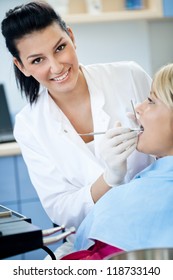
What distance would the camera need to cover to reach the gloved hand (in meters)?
1.47

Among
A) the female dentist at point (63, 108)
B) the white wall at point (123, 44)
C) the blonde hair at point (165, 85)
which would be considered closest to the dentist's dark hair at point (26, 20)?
the female dentist at point (63, 108)

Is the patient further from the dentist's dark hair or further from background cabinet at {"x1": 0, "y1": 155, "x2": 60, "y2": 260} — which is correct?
background cabinet at {"x1": 0, "y1": 155, "x2": 60, "y2": 260}

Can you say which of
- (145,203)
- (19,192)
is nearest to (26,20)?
(145,203)

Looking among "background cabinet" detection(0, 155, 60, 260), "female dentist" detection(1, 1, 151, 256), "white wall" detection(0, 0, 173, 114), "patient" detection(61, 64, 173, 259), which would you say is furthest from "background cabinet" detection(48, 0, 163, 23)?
"patient" detection(61, 64, 173, 259)

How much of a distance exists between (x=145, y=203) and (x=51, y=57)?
1.67ft

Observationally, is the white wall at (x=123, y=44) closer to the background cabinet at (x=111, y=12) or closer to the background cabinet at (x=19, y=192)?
the background cabinet at (x=111, y=12)

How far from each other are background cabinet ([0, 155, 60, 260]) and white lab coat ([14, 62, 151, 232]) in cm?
102

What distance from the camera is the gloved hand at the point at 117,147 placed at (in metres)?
1.47

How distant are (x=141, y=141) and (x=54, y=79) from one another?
34 centimetres

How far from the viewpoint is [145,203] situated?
141 cm

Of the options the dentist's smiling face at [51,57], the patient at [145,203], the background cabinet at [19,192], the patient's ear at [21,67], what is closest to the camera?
the patient at [145,203]

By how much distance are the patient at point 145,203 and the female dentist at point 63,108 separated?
9 centimetres
